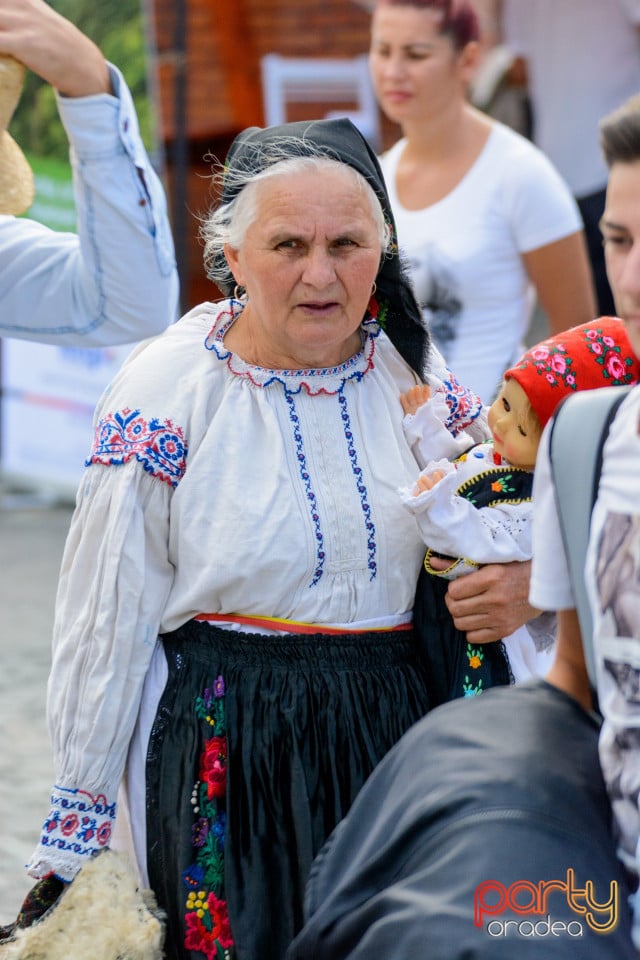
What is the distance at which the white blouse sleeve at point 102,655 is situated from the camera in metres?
2.62

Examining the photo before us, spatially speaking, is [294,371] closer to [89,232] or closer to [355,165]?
[355,165]

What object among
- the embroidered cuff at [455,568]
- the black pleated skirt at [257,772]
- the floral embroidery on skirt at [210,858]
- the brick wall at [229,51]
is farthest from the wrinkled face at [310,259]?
the brick wall at [229,51]

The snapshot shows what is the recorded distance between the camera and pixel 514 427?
2633 mm

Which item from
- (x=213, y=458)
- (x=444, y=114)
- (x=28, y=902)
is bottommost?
(x=28, y=902)

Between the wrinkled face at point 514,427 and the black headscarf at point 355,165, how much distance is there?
31 cm

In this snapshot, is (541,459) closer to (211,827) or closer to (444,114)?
(211,827)

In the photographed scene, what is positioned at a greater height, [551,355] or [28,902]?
[551,355]

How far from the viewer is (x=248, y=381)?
109 inches

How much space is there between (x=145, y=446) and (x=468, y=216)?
1.90 meters

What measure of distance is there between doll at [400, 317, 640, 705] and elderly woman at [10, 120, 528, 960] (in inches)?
3.3

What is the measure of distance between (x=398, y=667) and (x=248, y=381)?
0.61 m

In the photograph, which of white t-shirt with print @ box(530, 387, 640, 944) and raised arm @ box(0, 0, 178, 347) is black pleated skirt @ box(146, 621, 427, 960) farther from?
white t-shirt with print @ box(530, 387, 640, 944)

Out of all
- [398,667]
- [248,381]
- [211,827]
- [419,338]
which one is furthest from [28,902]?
[419,338]

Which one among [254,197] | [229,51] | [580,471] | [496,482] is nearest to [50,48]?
[254,197]
